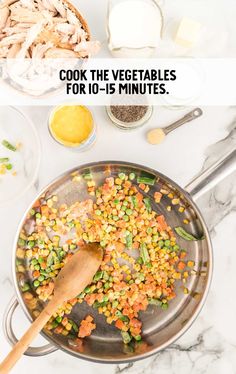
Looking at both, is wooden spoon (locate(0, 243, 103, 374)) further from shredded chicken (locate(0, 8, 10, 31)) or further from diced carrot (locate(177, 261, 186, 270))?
shredded chicken (locate(0, 8, 10, 31))

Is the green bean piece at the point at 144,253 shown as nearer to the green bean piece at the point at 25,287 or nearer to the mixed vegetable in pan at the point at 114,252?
the mixed vegetable in pan at the point at 114,252

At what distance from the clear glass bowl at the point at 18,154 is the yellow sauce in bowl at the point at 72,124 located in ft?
0.33

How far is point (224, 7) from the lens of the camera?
216 centimetres

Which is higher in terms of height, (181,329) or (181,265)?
(181,265)

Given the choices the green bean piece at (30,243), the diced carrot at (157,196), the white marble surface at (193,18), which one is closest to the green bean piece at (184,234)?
the diced carrot at (157,196)

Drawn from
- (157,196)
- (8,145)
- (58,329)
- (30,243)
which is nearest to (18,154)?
(8,145)

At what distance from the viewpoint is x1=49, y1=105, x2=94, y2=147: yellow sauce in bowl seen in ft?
6.90

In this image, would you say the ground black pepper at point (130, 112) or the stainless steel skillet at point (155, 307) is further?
the ground black pepper at point (130, 112)

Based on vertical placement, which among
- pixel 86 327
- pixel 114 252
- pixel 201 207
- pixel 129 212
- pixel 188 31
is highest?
pixel 188 31

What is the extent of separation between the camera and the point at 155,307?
7.11ft

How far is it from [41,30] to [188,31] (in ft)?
1.79

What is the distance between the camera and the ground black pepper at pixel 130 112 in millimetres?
2094

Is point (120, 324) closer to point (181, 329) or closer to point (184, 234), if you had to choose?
point (181, 329)

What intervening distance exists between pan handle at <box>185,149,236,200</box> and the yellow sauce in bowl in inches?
17.6
